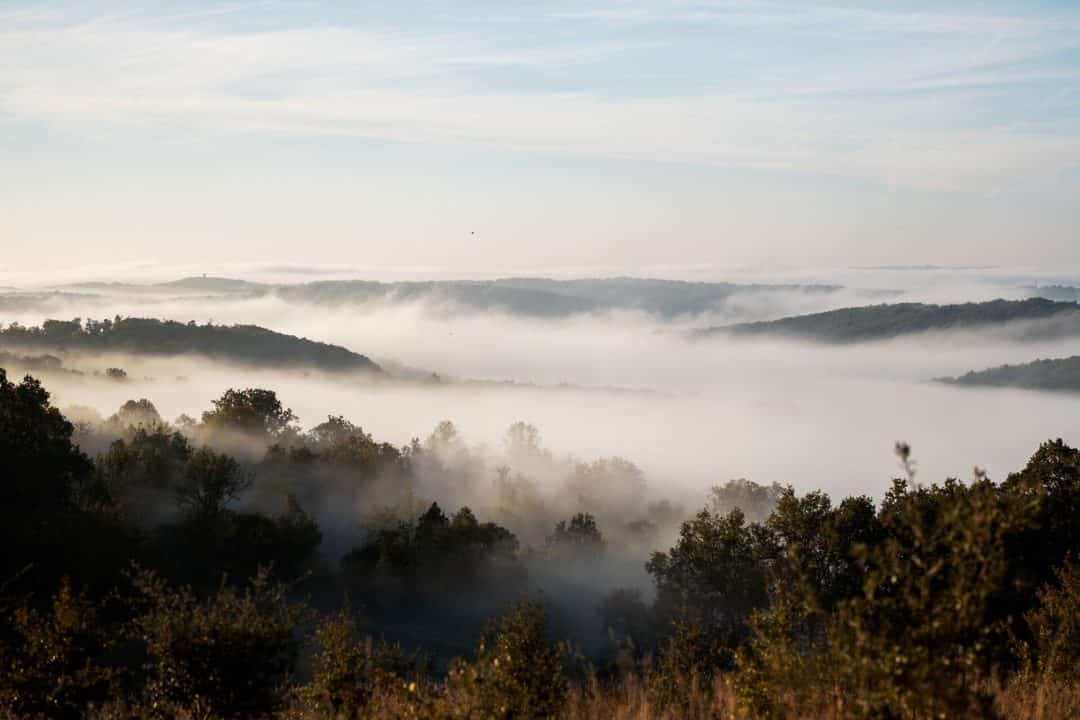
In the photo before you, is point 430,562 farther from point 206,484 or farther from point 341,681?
point 341,681

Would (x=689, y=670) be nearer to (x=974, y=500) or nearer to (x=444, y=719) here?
(x=444, y=719)

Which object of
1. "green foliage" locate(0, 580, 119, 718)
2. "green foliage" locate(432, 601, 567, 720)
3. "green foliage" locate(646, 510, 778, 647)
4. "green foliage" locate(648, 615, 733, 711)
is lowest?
"green foliage" locate(646, 510, 778, 647)

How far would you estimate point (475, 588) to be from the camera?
74688 millimetres

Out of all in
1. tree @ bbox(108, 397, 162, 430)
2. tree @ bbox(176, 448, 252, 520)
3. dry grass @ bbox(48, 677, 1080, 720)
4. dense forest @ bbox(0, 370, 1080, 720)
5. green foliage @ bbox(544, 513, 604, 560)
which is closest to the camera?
dense forest @ bbox(0, 370, 1080, 720)

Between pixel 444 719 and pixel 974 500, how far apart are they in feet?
22.5

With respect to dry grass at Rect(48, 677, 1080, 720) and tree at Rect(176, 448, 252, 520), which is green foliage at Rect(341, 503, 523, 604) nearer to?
tree at Rect(176, 448, 252, 520)

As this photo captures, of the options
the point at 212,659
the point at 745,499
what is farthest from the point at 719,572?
the point at 745,499

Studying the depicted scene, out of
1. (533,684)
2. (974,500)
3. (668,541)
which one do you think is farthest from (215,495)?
(974,500)

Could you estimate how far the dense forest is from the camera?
33.1 ft

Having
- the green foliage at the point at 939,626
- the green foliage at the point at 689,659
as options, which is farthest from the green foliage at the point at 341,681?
the green foliage at the point at 939,626

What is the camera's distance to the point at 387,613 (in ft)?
229

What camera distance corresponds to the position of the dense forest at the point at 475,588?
33.1ft

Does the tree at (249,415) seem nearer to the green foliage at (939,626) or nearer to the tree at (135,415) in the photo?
the tree at (135,415)

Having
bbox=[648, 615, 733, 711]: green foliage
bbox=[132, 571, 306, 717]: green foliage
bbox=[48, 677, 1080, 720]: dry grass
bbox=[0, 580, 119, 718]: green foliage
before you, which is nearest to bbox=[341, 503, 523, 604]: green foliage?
bbox=[648, 615, 733, 711]: green foliage
